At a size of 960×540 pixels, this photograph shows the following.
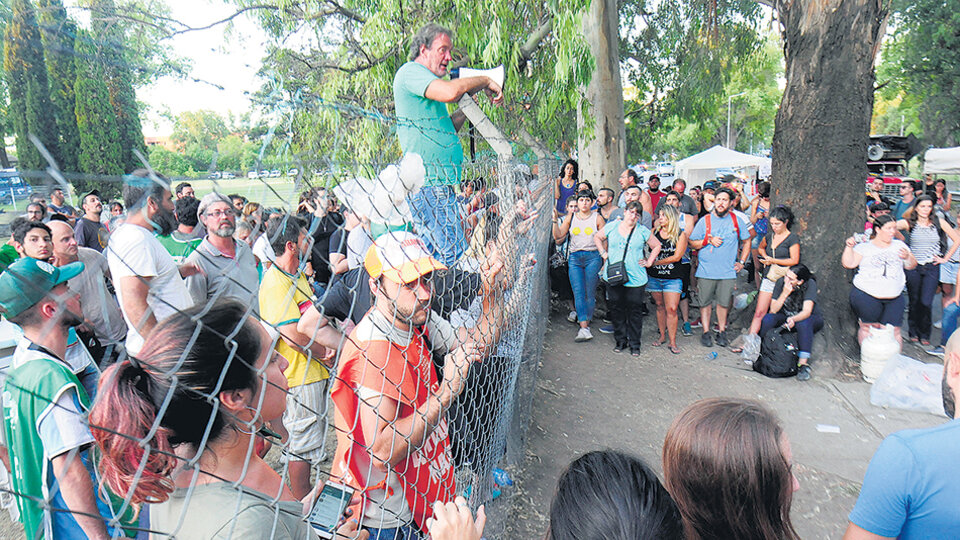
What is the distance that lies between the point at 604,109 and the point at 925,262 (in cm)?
523

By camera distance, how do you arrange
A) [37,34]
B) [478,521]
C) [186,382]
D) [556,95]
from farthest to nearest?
[556,95], [478,521], [186,382], [37,34]

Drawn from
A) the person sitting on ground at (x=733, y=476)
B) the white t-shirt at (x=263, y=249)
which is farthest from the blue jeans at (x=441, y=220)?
the person sitting on ground at (x=733, y=476)

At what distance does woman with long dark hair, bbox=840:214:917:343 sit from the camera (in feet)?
18.3

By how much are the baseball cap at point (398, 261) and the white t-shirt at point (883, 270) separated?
5681mm

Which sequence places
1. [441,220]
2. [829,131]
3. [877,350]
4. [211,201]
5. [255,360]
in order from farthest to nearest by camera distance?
[829,131]
[877,350]
[441,220]
[211,201]
[255,360]

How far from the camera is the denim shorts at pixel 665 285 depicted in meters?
6.29

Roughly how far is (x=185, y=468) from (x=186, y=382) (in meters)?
0.20

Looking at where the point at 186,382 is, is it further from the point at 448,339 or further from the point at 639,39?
the point at 639,39

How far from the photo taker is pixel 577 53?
21.2ft

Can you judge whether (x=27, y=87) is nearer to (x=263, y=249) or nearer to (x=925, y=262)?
(x=263, y=249)

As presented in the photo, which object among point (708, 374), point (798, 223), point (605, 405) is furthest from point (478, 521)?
point (798, 223)

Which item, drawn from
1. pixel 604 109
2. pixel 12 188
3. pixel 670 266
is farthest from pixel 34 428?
pixel 604 109

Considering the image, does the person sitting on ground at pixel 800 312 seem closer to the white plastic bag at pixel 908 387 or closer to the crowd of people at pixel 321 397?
the white plastic bag at pixel 908 387

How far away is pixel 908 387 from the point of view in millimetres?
4848
